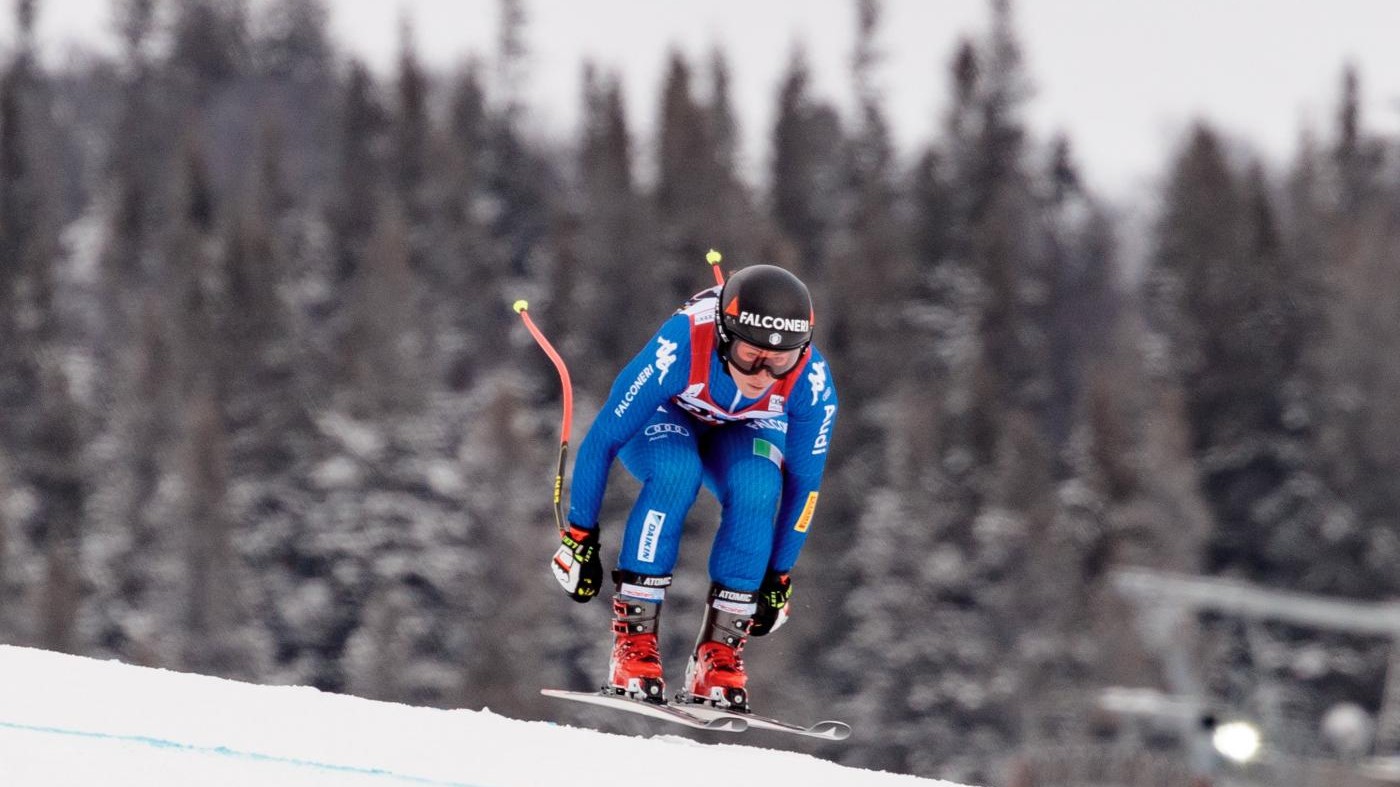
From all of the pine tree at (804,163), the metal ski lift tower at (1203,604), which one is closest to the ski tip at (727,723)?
the metal ski lift tower at (1203,604)

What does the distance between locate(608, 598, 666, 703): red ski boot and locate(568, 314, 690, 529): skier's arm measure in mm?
357

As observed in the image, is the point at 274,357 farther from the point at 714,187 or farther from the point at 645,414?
the point at 645,414

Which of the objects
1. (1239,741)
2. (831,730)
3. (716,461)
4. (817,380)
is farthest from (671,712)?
(1239,741)

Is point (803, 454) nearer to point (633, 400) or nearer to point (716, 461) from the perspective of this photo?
point (716, 461)

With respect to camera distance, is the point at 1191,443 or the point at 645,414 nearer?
the point at 645,414

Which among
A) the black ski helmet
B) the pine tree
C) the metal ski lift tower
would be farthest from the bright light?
the pine tree

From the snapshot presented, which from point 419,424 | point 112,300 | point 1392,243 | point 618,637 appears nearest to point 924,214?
point 1392,243

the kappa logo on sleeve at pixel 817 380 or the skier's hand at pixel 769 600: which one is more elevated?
the kappa logo on sleeve at pixel 817 380

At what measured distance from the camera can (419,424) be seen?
67875 millimetres

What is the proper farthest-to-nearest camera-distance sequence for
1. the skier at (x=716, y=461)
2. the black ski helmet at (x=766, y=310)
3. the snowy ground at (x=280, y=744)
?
the skier at (x=716, y=461) → the black ski helmet at (x=766, y=310) → the snowy ground at (x=280, y=744)

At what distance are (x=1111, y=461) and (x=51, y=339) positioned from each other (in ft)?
135

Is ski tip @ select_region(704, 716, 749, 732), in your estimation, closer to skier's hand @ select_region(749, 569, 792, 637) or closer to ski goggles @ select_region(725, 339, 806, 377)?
skier's hand @ select_region(749, 569, 792, 637)

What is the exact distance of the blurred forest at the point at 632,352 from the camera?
187 ft

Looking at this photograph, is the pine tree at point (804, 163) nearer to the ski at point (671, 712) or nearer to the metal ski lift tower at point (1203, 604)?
the metal ski lift tower at point (1203, 604)
